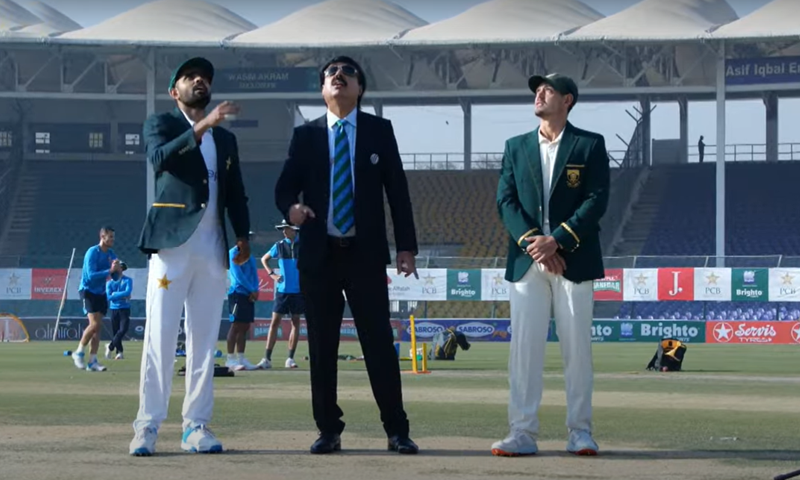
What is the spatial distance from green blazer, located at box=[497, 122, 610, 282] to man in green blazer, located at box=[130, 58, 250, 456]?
5.24 feet

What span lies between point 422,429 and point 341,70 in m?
2.65

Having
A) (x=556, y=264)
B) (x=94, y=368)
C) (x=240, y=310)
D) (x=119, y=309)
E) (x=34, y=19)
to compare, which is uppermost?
(x=34, y=19)

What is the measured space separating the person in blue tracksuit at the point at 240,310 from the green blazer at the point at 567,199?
1101 centimetres

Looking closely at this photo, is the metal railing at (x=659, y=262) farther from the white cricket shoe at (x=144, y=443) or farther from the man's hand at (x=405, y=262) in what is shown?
the white cricket shoe at (x=144, y=443)

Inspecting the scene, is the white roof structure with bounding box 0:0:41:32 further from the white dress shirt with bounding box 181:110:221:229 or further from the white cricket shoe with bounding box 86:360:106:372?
the white dress shirt with bounding box 181:110:221:229

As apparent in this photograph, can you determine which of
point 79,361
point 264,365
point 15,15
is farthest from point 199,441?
point 15,15

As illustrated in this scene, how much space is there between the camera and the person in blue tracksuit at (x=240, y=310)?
19219 millimetres

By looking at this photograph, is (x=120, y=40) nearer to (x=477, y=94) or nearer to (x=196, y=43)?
(x=196, y=43)

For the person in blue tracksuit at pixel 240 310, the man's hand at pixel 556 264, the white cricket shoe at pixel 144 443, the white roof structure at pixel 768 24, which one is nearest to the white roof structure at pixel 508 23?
the white roof structure at pixel 768 24

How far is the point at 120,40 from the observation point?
4956 cm

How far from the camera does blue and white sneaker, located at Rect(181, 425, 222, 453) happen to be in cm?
806

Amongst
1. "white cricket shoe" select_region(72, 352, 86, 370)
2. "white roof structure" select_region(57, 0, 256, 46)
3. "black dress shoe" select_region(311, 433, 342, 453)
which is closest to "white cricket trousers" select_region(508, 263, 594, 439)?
"black dress shoe" select_region(311, 433, 342, 453)

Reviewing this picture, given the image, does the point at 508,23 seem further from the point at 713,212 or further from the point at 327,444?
the point at 327,444

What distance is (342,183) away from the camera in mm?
8406
